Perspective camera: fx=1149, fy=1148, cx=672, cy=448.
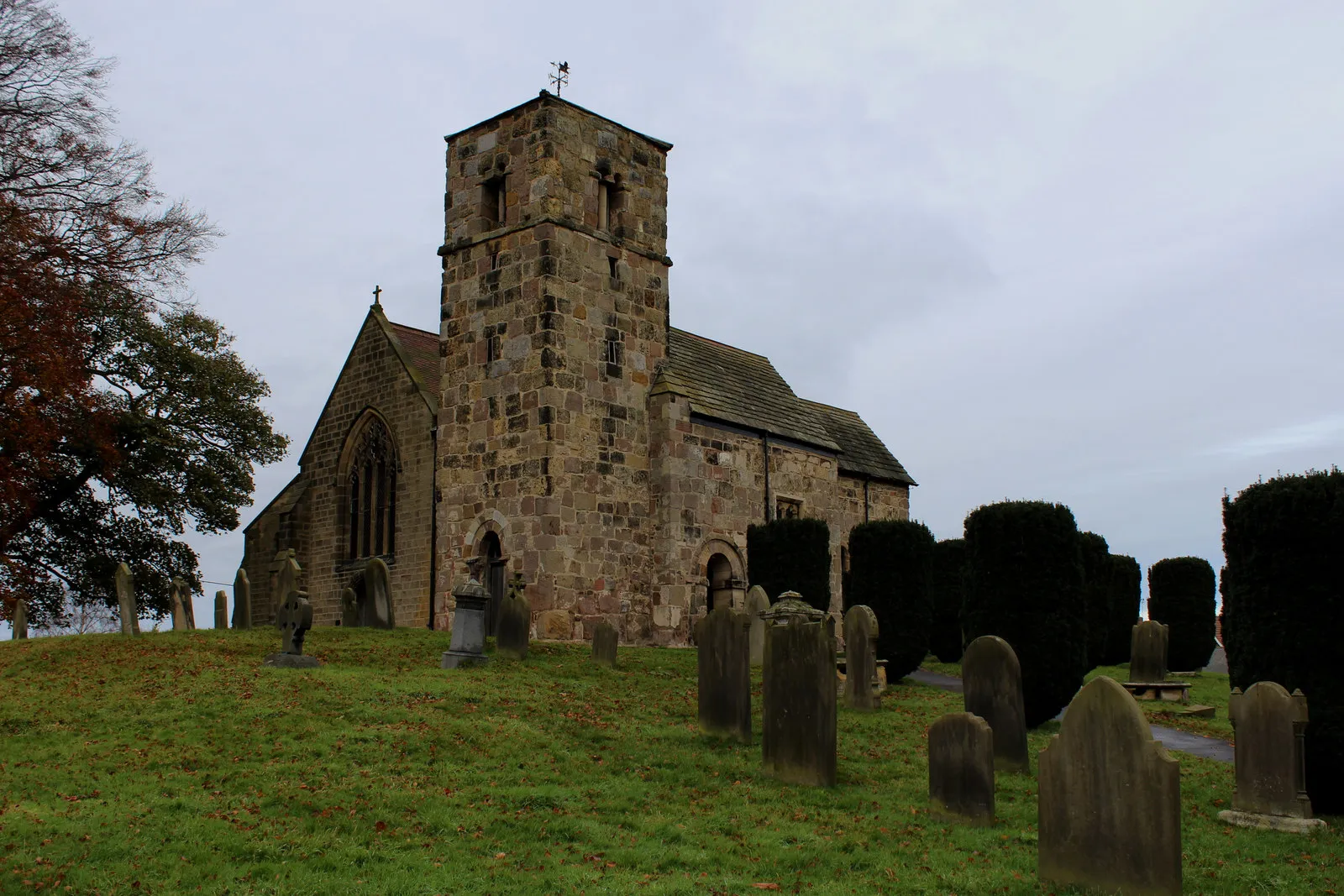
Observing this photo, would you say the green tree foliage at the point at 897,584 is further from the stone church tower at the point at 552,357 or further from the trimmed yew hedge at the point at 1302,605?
the trimmed yew hedge at the point at 1302,605

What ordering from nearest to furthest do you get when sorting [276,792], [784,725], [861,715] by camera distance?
1. [276,792]
2. [784,725]
3. [861,715]

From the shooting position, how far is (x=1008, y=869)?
28.9ft

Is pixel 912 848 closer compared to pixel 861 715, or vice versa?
pixel 912 848

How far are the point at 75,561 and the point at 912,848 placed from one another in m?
28.3

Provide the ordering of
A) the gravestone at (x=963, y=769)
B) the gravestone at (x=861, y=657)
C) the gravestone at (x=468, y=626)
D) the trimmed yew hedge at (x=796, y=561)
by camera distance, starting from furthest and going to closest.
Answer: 1. the trimmed yew hedge at (x=796, y=561)
2. the gravestone at (x=468, y=626)
3. the gravestone at (x=861, y=657)
4. the gravestone at (x=963, y=769)

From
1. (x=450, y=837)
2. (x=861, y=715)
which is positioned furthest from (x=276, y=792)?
(x=861, y=715)

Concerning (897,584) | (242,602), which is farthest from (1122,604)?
(242,602)

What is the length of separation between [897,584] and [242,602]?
41.4 ft

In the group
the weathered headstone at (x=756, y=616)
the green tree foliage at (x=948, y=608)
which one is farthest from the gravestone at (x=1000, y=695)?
the green tree foliage at (x=948, y=608)

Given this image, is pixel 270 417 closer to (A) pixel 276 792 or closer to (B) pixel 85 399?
(B) pixel 85 399

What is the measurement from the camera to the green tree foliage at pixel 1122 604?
30.0 meters

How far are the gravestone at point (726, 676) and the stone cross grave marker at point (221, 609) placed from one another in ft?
52.7

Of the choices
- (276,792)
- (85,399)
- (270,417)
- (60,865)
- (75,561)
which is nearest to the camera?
(60,865)

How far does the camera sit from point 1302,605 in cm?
1188
